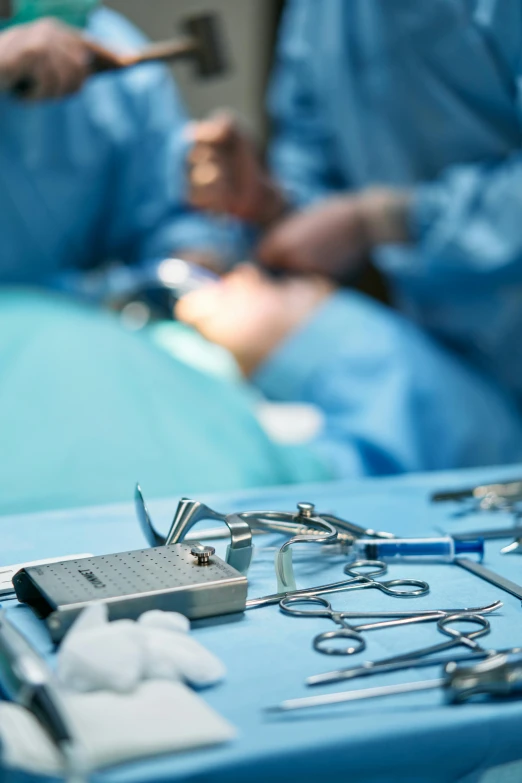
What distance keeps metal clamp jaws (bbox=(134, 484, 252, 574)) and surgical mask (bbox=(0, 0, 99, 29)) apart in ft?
2.32

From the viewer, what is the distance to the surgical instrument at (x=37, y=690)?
0.40m

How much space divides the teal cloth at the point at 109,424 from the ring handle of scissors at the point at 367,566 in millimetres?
363

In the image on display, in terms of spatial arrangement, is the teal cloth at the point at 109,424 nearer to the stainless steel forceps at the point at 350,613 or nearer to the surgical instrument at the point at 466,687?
the stainless steel forceps at the point at 350,613

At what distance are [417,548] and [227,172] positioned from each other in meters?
1.22

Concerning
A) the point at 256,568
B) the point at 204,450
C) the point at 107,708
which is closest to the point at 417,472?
the point at 204,450

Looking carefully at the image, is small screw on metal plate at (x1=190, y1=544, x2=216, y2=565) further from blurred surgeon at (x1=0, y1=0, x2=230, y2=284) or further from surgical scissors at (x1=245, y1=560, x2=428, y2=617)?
blurred surgeon at (x1=0, y1=0, x2=230, y2=284)

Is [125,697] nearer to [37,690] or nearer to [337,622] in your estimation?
[37,690]

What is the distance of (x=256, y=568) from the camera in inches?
27.5

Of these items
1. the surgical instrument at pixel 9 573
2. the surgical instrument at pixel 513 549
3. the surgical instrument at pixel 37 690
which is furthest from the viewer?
the surgical instrument at pixel 513 549

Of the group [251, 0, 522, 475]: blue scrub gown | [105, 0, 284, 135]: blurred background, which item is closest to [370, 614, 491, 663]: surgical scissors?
[251, 0, 522, 475]: blue scrub gown

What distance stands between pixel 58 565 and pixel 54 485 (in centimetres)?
36

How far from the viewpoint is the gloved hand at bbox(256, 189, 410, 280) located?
177 centimetres

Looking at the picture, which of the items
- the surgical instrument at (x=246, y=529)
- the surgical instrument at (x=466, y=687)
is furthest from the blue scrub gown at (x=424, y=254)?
the surgical instrument at (x=466, y=687)

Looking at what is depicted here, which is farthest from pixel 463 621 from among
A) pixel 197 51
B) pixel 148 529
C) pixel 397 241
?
pixel 397 241
